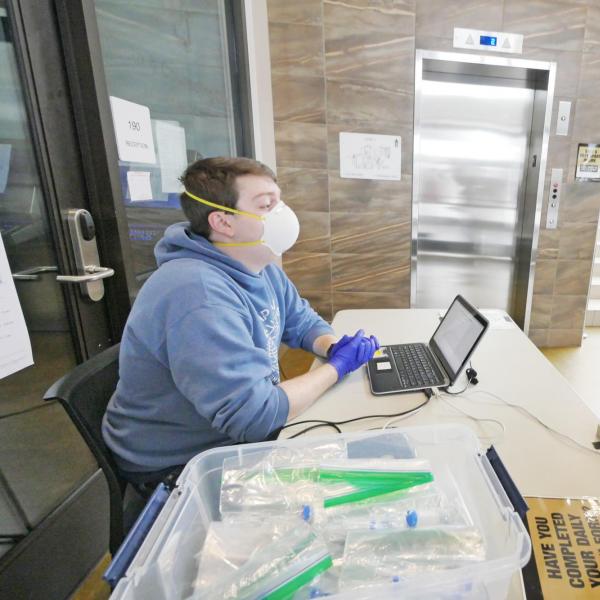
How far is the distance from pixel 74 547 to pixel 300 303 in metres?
1.05

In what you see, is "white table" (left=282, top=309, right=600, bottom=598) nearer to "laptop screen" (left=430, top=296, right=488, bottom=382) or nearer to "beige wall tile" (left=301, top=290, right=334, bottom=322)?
"laptop screen" (left=430, top=296, right=488, bottom=382)

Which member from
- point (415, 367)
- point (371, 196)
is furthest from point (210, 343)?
point (371, 196)

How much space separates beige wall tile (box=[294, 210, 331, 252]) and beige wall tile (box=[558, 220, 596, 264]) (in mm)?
1686

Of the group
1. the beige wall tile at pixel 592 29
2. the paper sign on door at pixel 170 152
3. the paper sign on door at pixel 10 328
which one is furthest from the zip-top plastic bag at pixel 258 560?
the beige wall tile at pixel 592 29

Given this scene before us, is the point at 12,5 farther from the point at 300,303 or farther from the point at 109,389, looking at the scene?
the point at 300,303

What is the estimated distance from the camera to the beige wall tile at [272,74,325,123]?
2195 mm

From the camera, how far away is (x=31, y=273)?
3.48ft

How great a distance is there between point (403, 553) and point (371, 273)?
2200 mm

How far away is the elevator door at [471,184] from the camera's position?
2.46 metres

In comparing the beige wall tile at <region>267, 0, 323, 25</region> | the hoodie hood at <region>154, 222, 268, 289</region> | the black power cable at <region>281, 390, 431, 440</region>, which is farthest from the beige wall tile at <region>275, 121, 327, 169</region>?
the black power cable at <region>281, 390, 431, 440</region>

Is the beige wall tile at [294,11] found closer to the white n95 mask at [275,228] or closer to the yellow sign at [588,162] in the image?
the white n95 mask at [275,228]

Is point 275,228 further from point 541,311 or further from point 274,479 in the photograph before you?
point 541,311

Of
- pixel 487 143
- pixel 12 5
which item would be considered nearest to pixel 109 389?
pixel 12 5

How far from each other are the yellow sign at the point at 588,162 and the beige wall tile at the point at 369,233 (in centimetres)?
125
